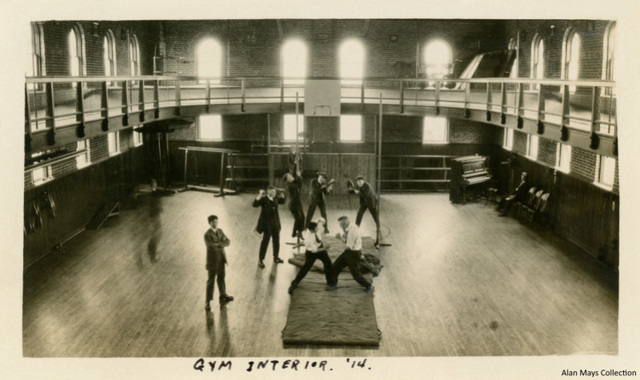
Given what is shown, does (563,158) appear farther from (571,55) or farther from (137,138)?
(137,138)

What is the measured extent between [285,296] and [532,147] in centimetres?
954

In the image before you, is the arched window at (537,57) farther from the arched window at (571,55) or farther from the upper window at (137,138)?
the upper window at (137,138)

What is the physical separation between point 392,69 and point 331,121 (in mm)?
2585

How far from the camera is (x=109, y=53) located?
1480 centimetres

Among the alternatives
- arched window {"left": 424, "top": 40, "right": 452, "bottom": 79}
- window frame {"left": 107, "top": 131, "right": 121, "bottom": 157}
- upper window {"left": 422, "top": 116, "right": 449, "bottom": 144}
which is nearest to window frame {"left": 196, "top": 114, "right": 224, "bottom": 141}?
window frame {"left": 107, "top": 131, "right": 121, "bottom": 157}

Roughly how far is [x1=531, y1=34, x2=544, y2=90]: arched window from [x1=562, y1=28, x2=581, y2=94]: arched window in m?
1.64

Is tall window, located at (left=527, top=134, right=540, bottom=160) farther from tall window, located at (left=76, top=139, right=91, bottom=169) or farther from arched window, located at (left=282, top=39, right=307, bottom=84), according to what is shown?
tall window, located at (left=76, top=139, right=91, bottom=169)

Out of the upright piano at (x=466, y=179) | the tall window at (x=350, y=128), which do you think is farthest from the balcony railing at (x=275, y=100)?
the upright piano at (x=466, y=179)

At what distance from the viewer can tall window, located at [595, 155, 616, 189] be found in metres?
12.2

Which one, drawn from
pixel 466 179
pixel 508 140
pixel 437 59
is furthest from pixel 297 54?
pixel 508 140

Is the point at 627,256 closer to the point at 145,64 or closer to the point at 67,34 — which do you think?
the point at 67,34

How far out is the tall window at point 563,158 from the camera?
1448 cm

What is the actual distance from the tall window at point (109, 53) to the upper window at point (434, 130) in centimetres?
1021

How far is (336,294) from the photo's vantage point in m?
10.2
